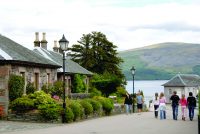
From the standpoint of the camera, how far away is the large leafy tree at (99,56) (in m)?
74.6

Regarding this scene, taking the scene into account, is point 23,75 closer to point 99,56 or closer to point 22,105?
point 22,105

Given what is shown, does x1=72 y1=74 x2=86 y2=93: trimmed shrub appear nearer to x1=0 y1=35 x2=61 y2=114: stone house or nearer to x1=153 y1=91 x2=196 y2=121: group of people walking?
x1=0 y1=35 x2=61 y2=114: stone house

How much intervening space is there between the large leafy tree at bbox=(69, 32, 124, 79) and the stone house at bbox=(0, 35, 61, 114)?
3814 cm

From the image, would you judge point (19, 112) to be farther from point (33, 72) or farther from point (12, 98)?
point (33, 72)

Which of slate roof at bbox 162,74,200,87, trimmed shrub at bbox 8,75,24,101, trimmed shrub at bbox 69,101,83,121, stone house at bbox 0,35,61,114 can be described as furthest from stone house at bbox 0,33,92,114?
Answer: slate roof at bbox 162,74,200,87

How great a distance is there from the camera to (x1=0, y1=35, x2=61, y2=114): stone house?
2706 cm

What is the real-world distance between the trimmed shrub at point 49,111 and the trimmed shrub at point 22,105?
0.82 m

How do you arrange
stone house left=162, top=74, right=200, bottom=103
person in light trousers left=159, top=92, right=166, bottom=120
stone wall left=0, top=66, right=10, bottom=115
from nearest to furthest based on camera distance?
1. stone wall left=0, top=66, right=10, bottom=115
2. person in light trousers left=159, top=92, right=166, bottom=120
3. stone house left=162, top=74, right=200, bottom=103

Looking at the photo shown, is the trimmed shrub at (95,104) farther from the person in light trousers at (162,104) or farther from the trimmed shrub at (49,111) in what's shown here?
the trimmed shrub at (49,111)

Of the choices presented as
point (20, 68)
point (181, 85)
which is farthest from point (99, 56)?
point (20, 68)

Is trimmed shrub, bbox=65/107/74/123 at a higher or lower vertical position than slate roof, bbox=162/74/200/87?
lower

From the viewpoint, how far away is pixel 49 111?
80.9 ft

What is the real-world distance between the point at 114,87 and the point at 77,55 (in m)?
18.9

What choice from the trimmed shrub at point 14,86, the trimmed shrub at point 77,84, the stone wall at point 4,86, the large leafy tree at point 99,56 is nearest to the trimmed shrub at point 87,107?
the trimmed shrub at point 14,86
